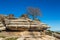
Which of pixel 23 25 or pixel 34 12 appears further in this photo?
pixel 34 12

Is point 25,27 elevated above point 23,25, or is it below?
below

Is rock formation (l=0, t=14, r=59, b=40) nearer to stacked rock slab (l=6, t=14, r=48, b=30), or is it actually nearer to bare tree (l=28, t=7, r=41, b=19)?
stacked rock slab (l=6, t=14, r=48, b=30)

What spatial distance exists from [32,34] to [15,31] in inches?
132

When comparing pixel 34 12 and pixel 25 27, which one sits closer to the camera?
pixel 25 27

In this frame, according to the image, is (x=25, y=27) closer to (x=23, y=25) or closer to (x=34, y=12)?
(x=23, y=25)

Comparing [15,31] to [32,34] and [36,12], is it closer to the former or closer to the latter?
[32,34]

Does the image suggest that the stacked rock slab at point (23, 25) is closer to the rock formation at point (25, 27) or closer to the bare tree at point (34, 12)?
the rock formation at point (25, 27)

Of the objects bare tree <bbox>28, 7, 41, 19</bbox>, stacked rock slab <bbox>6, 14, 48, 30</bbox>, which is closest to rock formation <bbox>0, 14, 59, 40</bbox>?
stacked rock slab <bbox>6, 14, 48, 30</bbox>

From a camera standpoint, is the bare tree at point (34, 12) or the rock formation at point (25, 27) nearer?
the rock formation at point (25, 27)

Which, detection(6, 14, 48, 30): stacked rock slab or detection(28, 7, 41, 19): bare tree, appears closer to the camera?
detection(6, 14, 48, 30): stacked rock slab

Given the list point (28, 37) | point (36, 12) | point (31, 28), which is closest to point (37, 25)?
point (31, 28)

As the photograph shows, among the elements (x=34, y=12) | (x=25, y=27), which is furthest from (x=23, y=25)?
(x=34, y=12)

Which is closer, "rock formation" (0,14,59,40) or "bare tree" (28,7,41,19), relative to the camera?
"rock formation" (0,14,59,40)

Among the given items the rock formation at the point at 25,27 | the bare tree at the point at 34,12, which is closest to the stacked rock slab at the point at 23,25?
the rock formation at the point at 25,27
